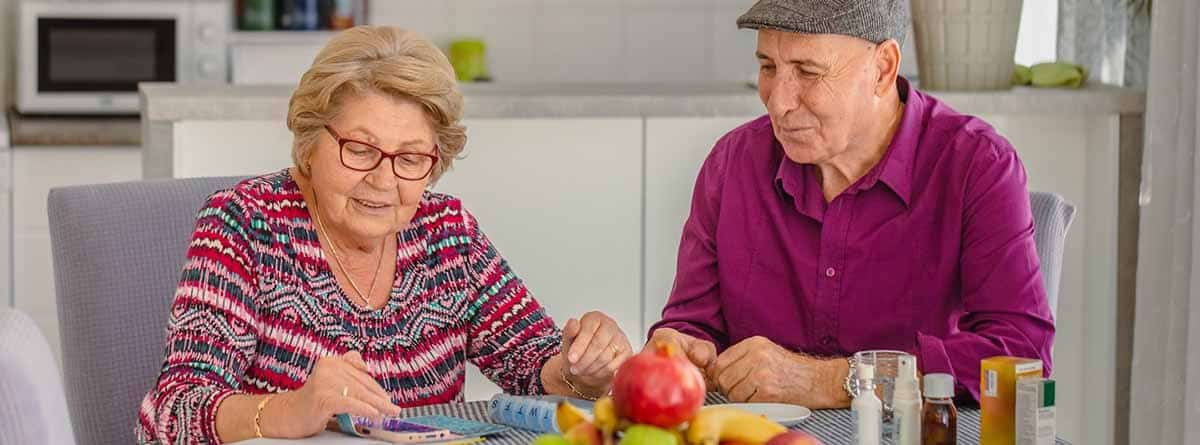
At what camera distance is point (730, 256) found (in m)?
2.19

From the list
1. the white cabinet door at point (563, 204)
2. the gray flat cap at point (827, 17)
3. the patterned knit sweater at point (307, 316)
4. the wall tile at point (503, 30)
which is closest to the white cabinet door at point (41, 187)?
the wall tile at point (503, 30)

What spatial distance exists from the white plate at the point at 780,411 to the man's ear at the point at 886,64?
53 cm

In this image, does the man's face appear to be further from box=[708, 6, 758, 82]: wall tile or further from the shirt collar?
box=[708, 6, 758, 82]: wall tile

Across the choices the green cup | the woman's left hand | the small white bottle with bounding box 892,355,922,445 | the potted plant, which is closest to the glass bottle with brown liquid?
the small white bottle with bounding box 892,355,922,445

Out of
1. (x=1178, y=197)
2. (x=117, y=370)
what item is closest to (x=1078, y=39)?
(x=1178, y=197)

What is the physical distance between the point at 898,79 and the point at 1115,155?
1.00 meters

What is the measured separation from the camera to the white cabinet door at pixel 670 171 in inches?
117

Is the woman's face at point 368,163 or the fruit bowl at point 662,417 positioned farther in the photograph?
the woman's face at point 368,163

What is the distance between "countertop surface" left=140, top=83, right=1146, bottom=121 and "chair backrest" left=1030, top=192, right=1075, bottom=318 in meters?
0.84

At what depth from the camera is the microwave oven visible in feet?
16.0

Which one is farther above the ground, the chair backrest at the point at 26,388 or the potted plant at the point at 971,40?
the potted plant at the point at 971,40

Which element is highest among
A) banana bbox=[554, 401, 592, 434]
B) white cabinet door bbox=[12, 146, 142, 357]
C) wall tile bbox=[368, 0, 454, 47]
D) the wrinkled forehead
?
wall tile bbox=[368, 0, 454, 47]

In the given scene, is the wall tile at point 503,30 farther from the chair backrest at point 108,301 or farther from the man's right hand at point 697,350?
the man's right hand at point 697,350

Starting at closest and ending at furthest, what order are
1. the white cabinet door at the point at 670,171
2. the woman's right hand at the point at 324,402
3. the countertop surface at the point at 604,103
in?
the woman's right hand at the point at 324,402
the countertop surface at the point at 604,103
the white cabinet door at the point at 670,171
